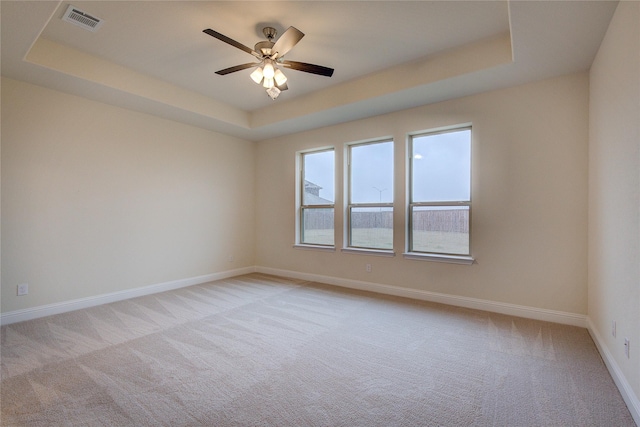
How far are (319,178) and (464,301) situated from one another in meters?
2.89

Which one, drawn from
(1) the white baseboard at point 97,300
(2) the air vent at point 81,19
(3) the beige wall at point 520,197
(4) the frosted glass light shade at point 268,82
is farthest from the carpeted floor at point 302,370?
(2) the air vent at point 81,19

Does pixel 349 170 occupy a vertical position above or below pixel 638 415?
above

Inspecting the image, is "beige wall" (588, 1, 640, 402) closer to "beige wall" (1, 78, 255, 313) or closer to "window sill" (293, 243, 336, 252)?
"window sill" (293, 243, 336, 252)

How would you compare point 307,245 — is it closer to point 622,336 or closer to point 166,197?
point 166,197

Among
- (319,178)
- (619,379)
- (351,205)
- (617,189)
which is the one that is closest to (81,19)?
(319,178)

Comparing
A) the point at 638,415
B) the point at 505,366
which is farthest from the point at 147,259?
the point at 638,415

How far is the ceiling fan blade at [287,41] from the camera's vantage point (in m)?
2.24

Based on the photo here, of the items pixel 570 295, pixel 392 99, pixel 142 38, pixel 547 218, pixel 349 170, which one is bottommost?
pixel 570 295

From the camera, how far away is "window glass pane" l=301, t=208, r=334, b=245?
4.92 metres

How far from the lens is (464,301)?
3547mm

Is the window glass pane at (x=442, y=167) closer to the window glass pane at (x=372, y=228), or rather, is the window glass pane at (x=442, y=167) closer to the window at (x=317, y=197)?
the window glass pane at (x=372, y=228)

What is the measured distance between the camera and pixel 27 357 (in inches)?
91.8

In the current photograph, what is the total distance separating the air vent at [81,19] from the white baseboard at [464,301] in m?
4.05

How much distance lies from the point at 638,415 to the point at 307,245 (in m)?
4.05
